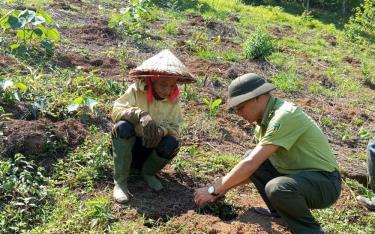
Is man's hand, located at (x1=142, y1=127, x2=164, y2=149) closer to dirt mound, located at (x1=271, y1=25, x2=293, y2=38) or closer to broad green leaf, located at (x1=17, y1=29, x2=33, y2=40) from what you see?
broad green leaf, located at (x1=17, y1=29, x2=33, y2=40)

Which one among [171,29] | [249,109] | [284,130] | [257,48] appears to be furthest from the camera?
[171,29]

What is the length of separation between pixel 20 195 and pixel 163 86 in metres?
1.16

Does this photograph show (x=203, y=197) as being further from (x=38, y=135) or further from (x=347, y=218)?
(x=38, y=135)

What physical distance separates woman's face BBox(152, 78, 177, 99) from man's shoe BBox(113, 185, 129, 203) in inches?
27.0

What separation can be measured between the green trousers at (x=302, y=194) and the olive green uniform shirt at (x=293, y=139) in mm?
64

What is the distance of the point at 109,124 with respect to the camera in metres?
4.35

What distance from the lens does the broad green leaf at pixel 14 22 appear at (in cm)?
455

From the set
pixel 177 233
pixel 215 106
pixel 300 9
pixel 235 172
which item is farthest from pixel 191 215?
pixel 300 9

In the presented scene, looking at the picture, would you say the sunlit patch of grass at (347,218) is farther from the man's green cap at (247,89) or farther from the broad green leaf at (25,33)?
the broad green leaf at (25,33)

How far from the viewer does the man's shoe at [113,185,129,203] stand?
3.27 metres

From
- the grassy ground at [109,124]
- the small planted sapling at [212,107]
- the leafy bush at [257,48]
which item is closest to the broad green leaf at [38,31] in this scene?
the grassy ground at [109,124]

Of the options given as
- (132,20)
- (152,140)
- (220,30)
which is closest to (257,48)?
(220,30)

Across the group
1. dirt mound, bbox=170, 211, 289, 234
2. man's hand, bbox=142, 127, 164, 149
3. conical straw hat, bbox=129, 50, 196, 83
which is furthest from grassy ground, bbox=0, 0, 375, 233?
conical straw hat, bbox=129, 50, 196, 83

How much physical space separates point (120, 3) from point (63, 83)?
202 inches
